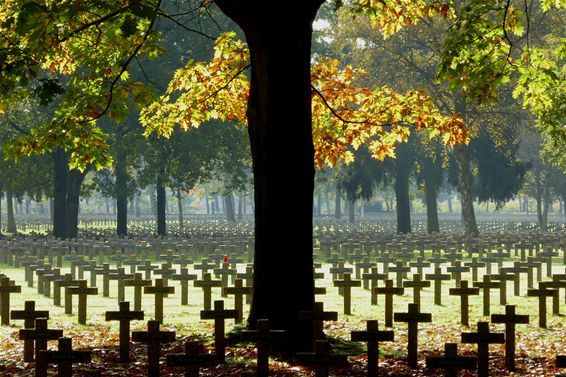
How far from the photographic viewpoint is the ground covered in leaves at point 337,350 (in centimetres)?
1102

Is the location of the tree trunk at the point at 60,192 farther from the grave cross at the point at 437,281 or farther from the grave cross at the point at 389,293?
the grave cross at the point at 389,293

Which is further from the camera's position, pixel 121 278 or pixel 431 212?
pixel 431 212

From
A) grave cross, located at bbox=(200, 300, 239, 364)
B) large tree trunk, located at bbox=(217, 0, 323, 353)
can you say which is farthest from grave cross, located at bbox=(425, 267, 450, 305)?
grave cross, located at bbox=(200, 300, 239, 364)

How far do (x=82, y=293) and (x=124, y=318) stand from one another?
3.93 metres

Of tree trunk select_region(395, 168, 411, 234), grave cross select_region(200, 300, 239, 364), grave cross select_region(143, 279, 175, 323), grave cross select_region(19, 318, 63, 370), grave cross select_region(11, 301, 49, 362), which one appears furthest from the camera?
tree trunk select_region(395, 168, 411, 234)

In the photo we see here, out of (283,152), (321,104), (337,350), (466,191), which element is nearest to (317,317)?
(337,350)

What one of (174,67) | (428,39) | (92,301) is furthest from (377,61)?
(92,301)

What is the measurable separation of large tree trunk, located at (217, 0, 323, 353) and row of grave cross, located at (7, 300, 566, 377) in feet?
1.63

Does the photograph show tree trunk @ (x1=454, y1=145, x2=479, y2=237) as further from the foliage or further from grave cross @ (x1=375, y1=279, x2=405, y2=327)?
grave cross @ (x1=375, y1=279, x2=405, y2=327)

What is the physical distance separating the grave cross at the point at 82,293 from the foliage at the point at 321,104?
3.29 m

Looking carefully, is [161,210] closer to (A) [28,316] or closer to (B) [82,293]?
(B) [82,293]

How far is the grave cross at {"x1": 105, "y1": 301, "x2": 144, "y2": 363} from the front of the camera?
37.8ft

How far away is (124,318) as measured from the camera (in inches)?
456

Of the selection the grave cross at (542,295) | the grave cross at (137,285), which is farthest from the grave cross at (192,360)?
the grave cross at (137,285)
